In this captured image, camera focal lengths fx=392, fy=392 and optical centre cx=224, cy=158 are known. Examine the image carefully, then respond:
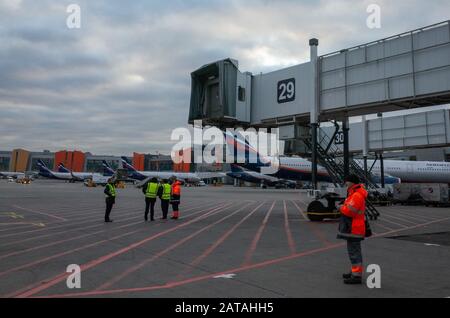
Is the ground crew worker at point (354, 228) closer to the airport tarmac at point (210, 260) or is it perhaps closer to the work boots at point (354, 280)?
the work boots at point (354, 280)

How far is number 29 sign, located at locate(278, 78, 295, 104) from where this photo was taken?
18.1 meters

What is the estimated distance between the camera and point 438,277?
679cm

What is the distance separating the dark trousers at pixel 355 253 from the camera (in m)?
6.46

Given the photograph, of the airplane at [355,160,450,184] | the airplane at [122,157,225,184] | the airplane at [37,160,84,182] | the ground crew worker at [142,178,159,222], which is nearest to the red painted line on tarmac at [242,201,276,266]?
the ground crew worker at [142,178,159,222]

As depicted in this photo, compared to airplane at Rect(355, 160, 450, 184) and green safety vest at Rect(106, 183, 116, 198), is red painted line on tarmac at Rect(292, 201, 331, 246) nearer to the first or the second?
green safety vest at Rect(106, 183, 116, 198)

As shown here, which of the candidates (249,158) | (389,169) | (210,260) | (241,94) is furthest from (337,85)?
(389,169)

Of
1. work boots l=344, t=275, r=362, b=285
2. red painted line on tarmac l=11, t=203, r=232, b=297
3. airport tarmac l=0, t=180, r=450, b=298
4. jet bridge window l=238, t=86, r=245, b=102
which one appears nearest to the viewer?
red painted line on tarmac l=11, t=203, r=232, b=297

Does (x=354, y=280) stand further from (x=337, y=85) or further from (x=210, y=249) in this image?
(x=337, y=85)

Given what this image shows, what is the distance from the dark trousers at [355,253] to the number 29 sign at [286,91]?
12220 mm

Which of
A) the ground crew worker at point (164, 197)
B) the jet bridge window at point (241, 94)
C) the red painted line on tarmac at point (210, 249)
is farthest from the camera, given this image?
the jet bridge window at point (241, 94)

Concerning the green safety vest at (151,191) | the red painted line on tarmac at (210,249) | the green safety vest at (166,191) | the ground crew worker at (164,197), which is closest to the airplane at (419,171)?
the green safety vest at (166,191)

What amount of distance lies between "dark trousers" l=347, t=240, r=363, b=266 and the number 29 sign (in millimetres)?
12220

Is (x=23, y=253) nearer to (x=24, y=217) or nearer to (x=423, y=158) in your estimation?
(x=24, y=217)

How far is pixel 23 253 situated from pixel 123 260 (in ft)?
8.37
